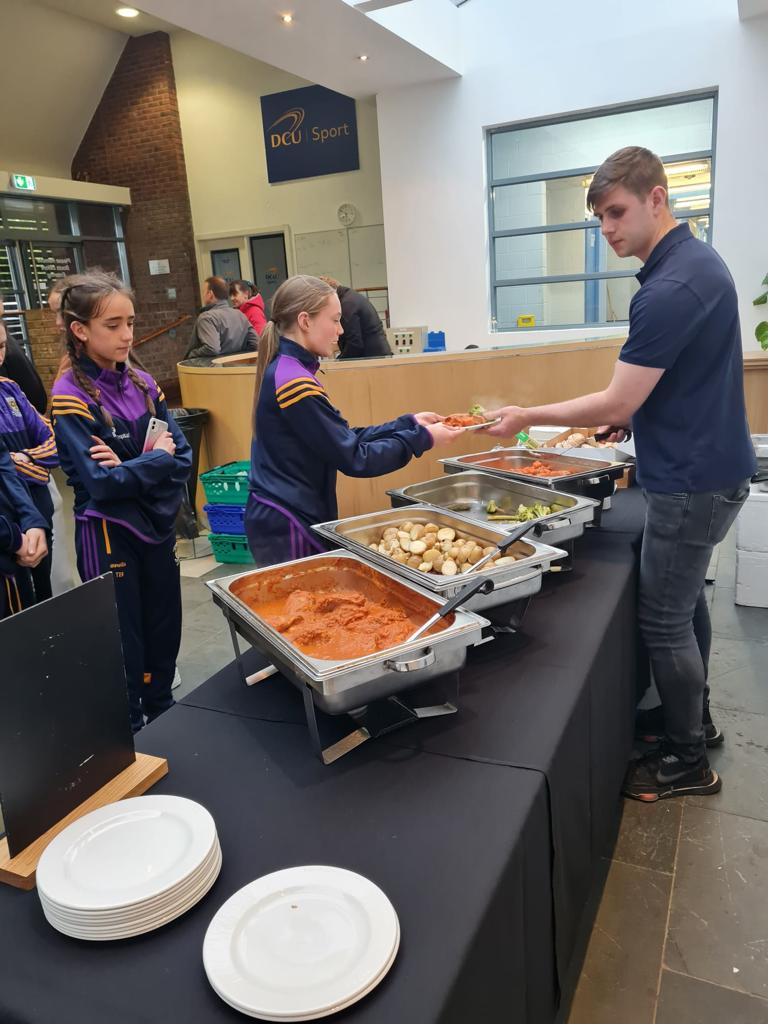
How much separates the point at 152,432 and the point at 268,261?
7672mm

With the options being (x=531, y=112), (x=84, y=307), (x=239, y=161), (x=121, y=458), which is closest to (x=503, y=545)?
(x=121, y=458)

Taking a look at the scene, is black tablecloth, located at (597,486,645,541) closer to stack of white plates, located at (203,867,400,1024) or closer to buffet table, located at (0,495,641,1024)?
buffet table, located at (0,495,641,1024)

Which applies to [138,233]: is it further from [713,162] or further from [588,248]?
[713,162]

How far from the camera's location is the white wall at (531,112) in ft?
19.2

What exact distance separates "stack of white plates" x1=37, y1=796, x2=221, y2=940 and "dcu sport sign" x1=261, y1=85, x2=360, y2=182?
8517 millimetres

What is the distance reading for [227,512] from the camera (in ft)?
15.1

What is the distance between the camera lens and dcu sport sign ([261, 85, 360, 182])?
27.0 feet

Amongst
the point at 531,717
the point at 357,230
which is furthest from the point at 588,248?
the point at 531,717

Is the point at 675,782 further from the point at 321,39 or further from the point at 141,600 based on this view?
the point at 321,39

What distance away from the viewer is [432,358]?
13.8 feet

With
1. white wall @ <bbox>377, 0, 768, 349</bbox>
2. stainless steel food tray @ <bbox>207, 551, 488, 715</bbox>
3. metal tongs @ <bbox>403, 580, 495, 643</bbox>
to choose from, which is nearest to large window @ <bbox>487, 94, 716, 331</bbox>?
white wall @ <bbox>377, 0, 768, 349</bbox>

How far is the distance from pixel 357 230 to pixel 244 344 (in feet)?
9.65

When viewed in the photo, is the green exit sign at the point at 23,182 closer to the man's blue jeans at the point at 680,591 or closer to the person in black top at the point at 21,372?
the person in black top at the point at 21,372

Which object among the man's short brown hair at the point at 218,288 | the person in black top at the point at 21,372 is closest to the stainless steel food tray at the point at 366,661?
the person in black top at the point at 21,372
